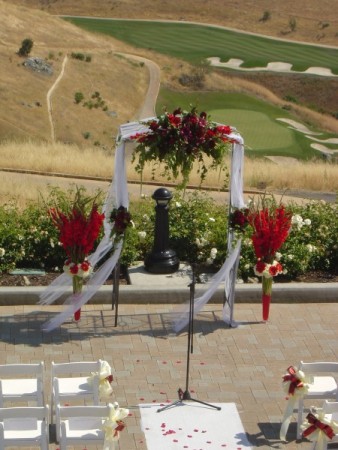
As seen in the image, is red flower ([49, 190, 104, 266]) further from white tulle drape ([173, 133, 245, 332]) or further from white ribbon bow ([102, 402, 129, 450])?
white ribbon bow ([102, 402, 129, 450])

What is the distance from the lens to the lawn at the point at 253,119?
154ft

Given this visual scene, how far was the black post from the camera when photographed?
13.9 metres

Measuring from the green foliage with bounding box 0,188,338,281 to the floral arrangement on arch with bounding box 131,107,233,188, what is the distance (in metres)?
2.08

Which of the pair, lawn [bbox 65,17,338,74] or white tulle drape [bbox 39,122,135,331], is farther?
lawn [bbox 65,17,338,74]

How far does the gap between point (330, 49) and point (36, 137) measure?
46.0 metres

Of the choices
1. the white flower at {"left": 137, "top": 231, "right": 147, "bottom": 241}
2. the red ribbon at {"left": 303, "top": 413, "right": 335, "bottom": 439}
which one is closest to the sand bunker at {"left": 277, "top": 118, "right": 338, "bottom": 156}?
the white flower at {"left": 137, "top": 231, "right": 147, "bottom": 241}

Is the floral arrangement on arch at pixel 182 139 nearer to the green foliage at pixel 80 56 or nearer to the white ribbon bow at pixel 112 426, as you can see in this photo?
the white ribbon bow at pixel 112 426

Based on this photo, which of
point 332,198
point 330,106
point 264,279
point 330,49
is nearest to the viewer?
point 264,279

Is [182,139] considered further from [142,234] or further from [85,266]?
[142,234]

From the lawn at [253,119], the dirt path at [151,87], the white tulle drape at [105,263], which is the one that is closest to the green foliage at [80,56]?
the dirt path at [151,87]

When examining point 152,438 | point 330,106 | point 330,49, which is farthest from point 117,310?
point 330,49

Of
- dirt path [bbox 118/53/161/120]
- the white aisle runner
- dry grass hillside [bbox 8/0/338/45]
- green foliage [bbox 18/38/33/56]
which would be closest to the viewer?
the white aisle runner

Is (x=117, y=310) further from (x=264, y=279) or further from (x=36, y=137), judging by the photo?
(x=36, y=137)

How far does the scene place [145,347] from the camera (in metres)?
12.2
